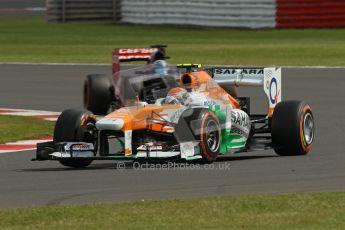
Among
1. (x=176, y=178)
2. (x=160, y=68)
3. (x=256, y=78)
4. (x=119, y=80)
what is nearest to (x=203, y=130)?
(x=176, y=178)

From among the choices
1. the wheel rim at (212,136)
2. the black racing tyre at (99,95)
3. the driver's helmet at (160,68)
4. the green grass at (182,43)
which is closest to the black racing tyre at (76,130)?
the driver's helmet at (160,68)

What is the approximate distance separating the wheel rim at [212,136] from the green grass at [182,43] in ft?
49.2

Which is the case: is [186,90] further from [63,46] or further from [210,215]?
[63,46]

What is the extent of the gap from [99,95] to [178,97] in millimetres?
5257

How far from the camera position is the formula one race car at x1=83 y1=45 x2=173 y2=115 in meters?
13.2

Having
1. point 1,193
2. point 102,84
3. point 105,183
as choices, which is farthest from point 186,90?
point 102,84

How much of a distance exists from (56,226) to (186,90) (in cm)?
438

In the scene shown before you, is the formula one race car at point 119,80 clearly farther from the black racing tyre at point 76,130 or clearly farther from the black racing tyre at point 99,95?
the black racing tyre at point 76,130

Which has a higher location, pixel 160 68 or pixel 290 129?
pixel 160 68

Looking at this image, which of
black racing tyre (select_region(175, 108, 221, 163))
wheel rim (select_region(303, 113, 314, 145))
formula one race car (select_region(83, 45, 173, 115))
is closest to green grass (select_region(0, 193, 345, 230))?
black racing tyre (select_region(175, 108, 221, 163))

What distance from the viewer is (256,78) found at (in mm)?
14133

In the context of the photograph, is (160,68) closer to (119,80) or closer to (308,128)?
(119,80)

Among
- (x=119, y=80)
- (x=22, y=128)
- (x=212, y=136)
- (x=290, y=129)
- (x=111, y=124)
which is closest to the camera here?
(x=111, y=124)

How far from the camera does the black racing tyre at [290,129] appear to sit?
43.2ft
